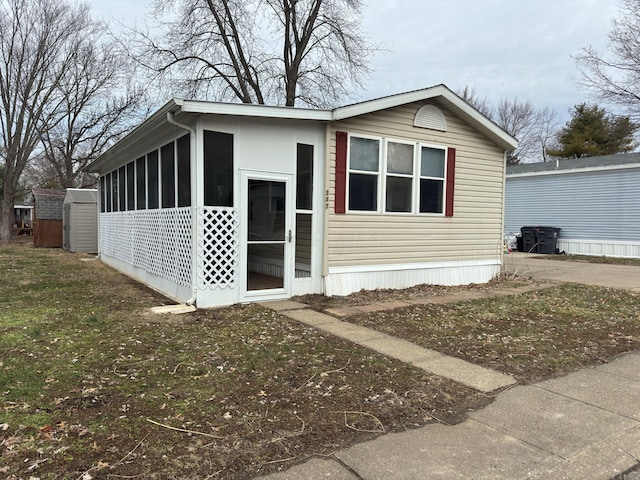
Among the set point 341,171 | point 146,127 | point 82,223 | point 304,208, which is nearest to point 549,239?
point 341,171

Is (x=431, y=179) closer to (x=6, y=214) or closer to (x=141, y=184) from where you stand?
(x=141, y=184)

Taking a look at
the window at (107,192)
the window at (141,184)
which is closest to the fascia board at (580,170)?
the window at (141,184)

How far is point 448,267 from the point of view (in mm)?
9117

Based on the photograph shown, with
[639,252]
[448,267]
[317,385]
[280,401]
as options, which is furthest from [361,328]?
[639,252]

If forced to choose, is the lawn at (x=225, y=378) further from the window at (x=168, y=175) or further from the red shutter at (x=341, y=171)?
the window at (x=168, y=175)

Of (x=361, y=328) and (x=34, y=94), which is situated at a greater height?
(x=34, y=94)

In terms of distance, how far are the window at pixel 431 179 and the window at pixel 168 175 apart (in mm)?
4516

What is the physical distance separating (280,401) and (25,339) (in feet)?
10.4

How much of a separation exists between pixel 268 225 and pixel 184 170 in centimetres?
157

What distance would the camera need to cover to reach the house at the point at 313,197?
6477 mm

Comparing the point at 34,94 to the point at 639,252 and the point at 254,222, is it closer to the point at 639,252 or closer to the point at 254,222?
the point at 254,222

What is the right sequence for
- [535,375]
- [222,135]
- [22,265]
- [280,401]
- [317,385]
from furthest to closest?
[22,265] → [222,135] → [535,375] → [317,385] → [280,401]

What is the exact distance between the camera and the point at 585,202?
17391mm

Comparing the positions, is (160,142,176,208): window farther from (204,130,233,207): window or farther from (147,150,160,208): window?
(204,130,233,207): window
